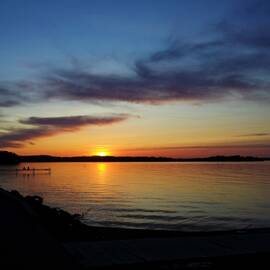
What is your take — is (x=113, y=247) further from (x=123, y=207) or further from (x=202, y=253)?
(x=123, y=207)

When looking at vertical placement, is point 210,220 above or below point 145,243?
below

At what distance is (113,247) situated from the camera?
7.09m

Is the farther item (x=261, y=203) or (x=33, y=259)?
(x=261, y=203)

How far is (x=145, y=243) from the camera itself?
24.6ft

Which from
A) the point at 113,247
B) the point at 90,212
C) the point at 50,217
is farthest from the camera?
the point at 90,212

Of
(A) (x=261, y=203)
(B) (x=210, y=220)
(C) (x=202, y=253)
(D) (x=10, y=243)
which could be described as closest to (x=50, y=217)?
(D) (x=10, y=243)

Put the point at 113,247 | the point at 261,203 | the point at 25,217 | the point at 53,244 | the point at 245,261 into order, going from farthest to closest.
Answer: the point at 261,203 < the point at 25,217 < the point at 53,244 < the point at 113,247 < the point at 245,261

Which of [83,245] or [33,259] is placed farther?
[83,245]

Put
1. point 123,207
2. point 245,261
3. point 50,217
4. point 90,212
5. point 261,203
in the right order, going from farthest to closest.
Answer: point 261,203, point 123,207, point 90,212, point 50,217, point 245,261

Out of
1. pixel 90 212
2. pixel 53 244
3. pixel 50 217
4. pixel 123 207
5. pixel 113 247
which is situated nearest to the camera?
pixel 113 247

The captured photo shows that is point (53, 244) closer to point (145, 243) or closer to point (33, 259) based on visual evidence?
point (33, 259)

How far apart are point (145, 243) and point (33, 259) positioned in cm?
197

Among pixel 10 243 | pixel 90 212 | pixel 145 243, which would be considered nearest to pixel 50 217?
pixel 10 243

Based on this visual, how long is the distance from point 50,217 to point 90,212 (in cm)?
2532
